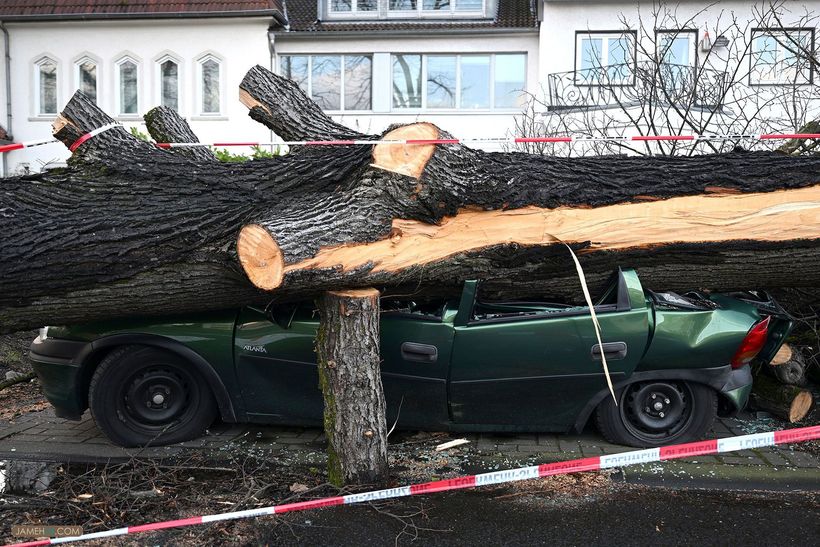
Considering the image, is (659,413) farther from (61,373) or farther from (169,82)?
(169,82)

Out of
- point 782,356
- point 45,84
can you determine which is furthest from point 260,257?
point 45,84

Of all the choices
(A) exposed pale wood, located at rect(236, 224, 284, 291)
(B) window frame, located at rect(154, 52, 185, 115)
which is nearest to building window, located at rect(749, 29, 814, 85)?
(A) exposed pale wood, located at rect(236, 224, 284, 291)

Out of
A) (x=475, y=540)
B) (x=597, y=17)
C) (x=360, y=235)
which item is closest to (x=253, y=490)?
(x=475, y=540)

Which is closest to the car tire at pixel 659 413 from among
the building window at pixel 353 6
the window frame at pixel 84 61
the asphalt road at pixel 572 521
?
the asphalt road at pixel 572 521

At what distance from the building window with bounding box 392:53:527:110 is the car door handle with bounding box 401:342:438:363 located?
1575cm

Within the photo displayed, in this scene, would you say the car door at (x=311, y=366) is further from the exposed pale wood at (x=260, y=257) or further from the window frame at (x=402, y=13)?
the window frame at (x=402, y=13)

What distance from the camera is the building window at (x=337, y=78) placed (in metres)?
19.6

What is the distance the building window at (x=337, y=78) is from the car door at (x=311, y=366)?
15.7 meters

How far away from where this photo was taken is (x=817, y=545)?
3383 mm

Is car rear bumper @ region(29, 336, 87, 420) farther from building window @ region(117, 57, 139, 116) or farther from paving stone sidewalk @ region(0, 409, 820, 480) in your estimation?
building window @ region(117, 57, 139, 116)

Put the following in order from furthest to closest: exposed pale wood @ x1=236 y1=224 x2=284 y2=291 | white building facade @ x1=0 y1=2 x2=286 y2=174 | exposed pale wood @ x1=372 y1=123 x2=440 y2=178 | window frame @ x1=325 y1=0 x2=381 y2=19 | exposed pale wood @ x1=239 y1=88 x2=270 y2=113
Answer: window frame @ x1=325 y1=0 x2=381 y2=19 < white building facade @ x1=0 y1=2 x2=286 y2=174 < exposed pale wood @ x1=239 y1=88 x2=270 y2=113 < exposed pale wood @ x1=372 y1=123 x2=440 y2=178 < exposed pale wood @ x1=236 y1=224 x2=284 y2=291

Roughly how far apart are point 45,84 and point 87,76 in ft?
4.03

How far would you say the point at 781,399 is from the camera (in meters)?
5.41

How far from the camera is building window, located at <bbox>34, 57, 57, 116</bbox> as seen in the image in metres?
19.6
